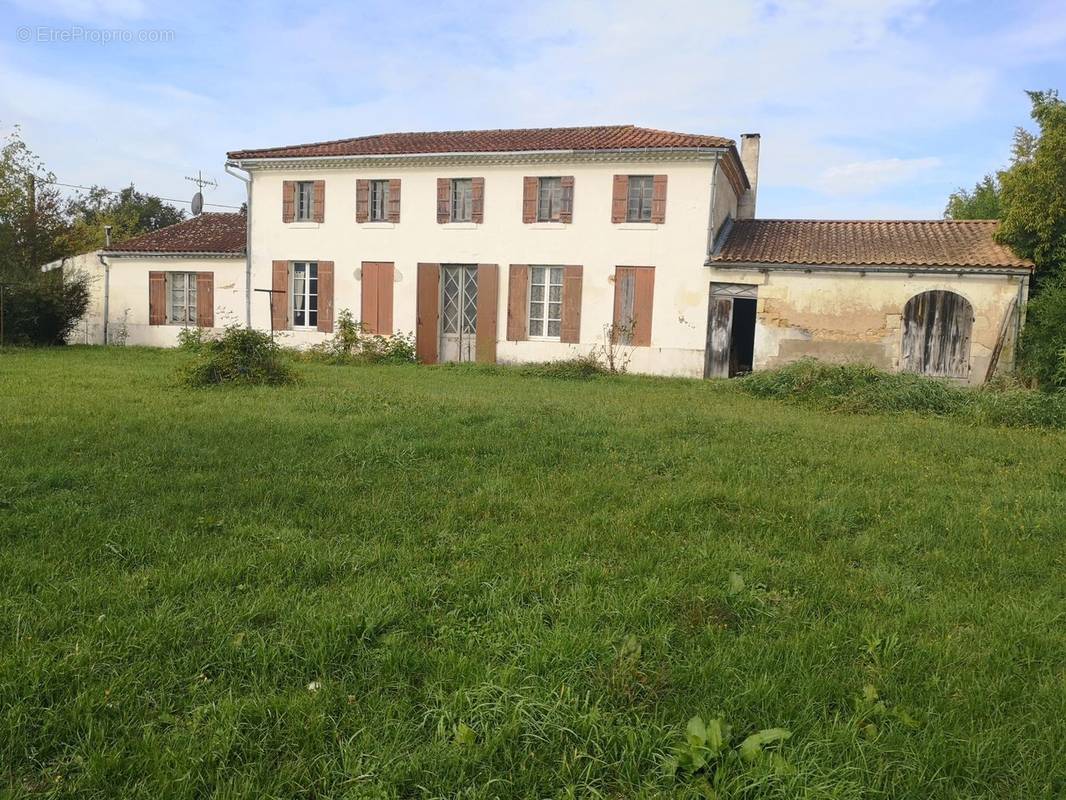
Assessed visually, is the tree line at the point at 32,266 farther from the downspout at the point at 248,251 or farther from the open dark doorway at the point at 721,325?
the open dark doorway at the point at 721,325

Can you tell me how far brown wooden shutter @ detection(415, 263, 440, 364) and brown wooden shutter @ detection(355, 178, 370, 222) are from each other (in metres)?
2.03

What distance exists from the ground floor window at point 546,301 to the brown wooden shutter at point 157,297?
1110 cm

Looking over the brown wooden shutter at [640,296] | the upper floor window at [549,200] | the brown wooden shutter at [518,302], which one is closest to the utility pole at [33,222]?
the brown wooden shutter at [518,302]

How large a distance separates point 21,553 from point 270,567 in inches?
49.6

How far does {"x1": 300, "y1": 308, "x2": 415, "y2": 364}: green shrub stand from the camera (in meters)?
18.0

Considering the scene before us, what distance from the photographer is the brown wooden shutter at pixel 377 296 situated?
18.6 metres

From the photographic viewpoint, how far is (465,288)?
18.3 metres

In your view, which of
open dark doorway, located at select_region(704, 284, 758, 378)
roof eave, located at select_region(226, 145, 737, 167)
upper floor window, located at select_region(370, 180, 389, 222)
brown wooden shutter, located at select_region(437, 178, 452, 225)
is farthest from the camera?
upper floor window, located at select_region(370, 180, 389, 222)

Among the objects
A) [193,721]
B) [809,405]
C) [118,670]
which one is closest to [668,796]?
[193,721]

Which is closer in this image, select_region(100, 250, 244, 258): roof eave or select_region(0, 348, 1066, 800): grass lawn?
select_region(0, 348, 1066, 800): grass lawn

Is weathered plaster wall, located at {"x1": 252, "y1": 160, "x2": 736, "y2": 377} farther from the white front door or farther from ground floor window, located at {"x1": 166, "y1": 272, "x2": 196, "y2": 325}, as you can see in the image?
ground floor window, located at {"x1": 166, "y1": 272, "x2": 196, "y2": 325}

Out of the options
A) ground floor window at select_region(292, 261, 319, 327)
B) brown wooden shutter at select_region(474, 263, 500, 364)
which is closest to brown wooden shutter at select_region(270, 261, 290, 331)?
ground floor window at select_region(292, 261, 319, 327)

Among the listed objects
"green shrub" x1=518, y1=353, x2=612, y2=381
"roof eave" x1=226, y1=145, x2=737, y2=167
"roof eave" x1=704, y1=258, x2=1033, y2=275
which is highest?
"roof eave" x1=226, y1=145, x2=737, y2=167

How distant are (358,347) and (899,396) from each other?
12594mm
